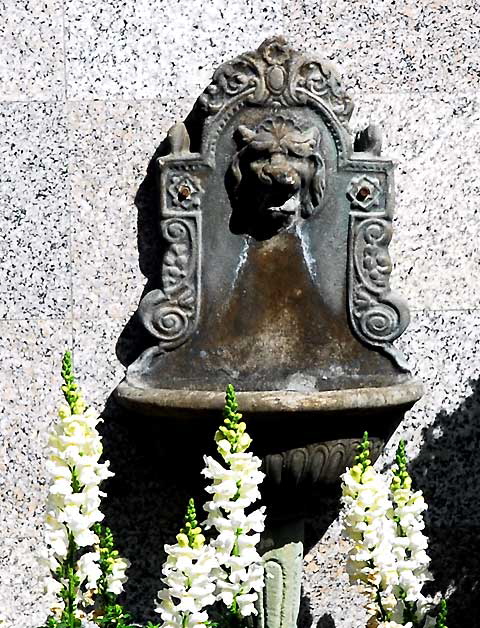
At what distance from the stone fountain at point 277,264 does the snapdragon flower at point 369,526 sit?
0.65 m

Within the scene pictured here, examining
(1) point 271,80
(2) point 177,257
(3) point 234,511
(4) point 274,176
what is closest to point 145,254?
(2) point 177,257

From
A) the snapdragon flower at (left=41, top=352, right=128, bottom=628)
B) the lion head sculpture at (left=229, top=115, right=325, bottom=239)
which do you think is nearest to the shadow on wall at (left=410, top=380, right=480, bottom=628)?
the lion head sculpture at (left=229, top=115, right=325, bottom=239)

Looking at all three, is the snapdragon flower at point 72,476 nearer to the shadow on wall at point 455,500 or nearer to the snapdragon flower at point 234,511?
the snapdragon flower at point 234,511

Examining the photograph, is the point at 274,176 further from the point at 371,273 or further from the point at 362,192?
the point at 371,273

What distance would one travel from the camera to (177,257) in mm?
3789

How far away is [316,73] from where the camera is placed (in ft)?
12.2

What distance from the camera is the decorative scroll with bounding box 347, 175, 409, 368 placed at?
381 centimetres

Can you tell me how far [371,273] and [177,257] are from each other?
0.63 meters

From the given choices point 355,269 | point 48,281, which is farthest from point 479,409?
point 48,281

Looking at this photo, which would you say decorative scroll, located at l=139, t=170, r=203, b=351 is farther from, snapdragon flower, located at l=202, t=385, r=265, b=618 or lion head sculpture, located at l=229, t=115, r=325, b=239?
snapdragon flower, located at l=202, t=385, r=265, b=618

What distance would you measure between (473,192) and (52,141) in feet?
4.70

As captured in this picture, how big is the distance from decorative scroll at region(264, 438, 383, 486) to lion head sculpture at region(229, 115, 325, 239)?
2.34 feet

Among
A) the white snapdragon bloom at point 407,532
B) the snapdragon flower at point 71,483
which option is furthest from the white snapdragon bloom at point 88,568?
the white snapdragon bloom at point 407,532

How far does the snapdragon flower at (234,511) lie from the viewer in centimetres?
269
